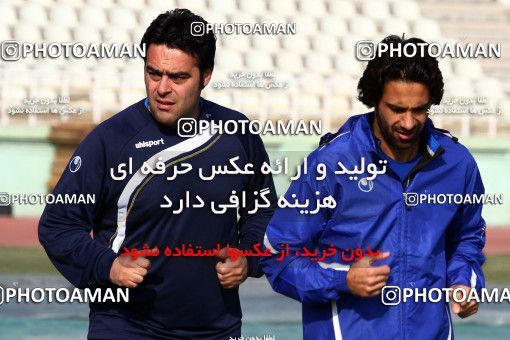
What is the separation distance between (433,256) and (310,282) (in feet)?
0.84

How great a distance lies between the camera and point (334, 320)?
3.00 m

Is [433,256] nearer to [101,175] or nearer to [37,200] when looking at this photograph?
[101,175]

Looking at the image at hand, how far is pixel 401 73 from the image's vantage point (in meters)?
2.99

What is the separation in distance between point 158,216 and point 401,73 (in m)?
0.62

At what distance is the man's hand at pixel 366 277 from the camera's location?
290 cm

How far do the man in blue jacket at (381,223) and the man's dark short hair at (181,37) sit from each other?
1.36 ft

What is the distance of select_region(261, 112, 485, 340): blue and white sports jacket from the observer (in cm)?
296

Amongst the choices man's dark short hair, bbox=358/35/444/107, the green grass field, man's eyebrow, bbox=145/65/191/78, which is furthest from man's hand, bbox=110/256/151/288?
the green grass field

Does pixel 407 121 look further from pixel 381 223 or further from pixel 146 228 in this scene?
pixel 146 228

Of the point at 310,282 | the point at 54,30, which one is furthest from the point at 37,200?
the point at 54,30

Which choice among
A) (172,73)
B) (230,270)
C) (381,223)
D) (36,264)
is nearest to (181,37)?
(172,73)

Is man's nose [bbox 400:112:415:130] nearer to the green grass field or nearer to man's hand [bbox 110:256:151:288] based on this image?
man's hand [bbox 110:256:151:288]

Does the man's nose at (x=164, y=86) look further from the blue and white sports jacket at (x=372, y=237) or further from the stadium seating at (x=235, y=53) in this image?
the stadium seating at (x=235, y=53)

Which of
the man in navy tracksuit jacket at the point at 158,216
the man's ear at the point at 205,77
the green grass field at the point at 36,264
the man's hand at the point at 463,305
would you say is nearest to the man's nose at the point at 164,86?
the man in navy tracksuit jacket at the point at 158,216
